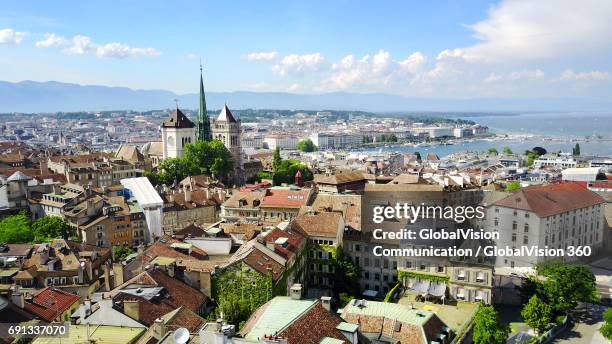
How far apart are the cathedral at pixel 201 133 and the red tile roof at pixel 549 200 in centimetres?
5976

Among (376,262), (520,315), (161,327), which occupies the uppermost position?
(161,327)

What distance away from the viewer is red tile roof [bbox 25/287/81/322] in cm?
2989

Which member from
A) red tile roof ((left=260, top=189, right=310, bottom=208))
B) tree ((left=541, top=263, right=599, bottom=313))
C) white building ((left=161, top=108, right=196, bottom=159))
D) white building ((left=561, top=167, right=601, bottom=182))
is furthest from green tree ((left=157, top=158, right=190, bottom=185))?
tree ((left=541, top=263, right=599, bottom=313))

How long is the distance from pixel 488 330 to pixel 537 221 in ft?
62.2

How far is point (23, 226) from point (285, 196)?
2435cm

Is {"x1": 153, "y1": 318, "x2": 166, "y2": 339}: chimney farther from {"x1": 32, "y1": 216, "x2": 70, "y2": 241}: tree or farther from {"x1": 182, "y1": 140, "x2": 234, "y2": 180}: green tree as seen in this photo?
{"x1": 182, "y1": 140, "x2": 234, "y2": 180}: green tree

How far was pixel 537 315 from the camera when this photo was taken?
119 ft

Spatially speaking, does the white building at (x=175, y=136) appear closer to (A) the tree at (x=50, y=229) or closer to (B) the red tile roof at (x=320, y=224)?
(A) the tree at (x=50, y=229)

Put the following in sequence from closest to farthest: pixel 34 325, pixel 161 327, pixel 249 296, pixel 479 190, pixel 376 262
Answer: pixel 161 327, pixel 34 325, pixel 249 296, pixel 376 262, pixel 479 190

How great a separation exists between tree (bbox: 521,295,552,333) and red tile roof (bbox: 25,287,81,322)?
1095 inches

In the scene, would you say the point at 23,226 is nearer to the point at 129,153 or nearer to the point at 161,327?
the point at 161,327

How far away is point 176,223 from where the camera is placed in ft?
192

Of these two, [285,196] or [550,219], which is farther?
[285,196]

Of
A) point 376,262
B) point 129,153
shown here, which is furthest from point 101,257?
point 129,153
